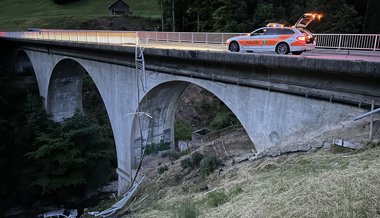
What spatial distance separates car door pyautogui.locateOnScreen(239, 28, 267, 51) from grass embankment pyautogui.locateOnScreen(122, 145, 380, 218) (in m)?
3.84

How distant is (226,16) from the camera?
26.4 m

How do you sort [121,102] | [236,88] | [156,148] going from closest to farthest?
[236,88], [121,102], [156,148]

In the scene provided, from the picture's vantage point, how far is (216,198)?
726 cm

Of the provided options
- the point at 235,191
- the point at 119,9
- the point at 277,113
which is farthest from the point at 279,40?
the point at 119,9

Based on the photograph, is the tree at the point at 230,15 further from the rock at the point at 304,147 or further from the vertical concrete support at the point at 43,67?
the rock at the point at 304,147

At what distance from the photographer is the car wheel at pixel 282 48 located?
916 centimetres

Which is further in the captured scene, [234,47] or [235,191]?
[234,47]

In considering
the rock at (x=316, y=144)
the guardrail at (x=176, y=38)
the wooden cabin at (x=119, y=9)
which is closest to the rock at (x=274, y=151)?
the rock at (x=316, y=144)

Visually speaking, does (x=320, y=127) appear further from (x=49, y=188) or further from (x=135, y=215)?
(x=49, y=188)

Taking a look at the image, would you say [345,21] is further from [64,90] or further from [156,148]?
[64,90]

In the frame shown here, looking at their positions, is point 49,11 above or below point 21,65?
above

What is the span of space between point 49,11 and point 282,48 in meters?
56.0

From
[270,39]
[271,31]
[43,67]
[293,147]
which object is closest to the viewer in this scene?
[293,147]

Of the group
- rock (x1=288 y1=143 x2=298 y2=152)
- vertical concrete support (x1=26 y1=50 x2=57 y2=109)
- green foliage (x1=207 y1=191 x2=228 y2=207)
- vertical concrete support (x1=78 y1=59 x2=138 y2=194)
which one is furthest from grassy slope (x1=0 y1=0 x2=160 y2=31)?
rock (x1=288 y1=143 x2=298 y2=152)
